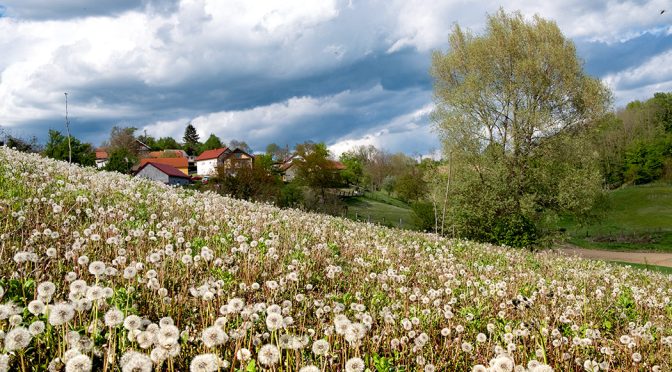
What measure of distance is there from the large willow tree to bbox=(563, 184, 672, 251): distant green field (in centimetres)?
467

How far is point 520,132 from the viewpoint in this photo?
34938mm

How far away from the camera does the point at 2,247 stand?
578 centimetres

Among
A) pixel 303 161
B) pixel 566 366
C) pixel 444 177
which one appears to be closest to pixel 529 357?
pixel 566 366

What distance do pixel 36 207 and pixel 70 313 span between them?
19.6 feet

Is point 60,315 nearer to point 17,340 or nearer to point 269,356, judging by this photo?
point 17,340

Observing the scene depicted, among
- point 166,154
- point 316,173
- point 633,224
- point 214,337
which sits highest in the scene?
point 166,154

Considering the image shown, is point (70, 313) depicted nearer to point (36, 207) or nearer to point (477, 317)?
point (477, 317)

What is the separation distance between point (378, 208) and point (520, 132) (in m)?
58.0

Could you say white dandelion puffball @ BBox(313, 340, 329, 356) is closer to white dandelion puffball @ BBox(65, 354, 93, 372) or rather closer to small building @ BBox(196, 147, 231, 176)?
white dandelion puffball @ BBox(65, 354, 93, 372)

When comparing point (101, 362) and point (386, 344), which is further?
point (386, 344)

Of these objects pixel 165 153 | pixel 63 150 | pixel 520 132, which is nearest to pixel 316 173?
pixel 63 150

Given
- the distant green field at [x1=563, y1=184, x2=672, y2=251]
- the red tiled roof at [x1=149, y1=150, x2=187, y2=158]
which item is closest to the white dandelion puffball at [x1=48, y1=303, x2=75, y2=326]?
the distant green field at [x1=563, y1=184, x2=672, y2=251]

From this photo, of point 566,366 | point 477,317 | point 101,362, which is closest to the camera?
point 101,362

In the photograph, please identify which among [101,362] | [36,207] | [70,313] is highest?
[36,207]
